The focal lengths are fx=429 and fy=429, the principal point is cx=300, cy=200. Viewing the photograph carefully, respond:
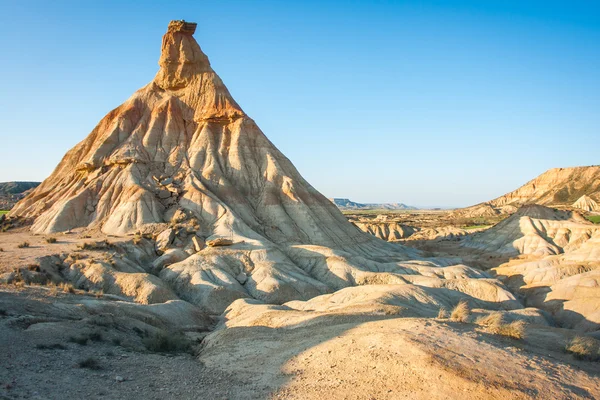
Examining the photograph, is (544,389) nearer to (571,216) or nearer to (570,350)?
(570,350)

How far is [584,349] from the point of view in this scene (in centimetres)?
1198

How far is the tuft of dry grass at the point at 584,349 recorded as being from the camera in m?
11.8

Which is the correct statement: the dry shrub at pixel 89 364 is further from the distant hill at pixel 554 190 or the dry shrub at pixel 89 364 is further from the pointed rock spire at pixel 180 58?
the distant hill at pixel 554 190

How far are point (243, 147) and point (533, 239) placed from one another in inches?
1538

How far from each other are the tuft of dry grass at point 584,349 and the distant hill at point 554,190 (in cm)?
12440

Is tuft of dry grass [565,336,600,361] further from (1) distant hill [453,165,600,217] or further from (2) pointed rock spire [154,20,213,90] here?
(1) distant hill [453,165,600,217]

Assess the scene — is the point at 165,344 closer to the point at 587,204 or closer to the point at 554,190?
the point at 587,204

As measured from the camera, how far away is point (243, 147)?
49156mm

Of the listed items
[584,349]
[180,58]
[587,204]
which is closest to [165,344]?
[584,349]

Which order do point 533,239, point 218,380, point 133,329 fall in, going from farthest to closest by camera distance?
point 533,239 → point 133,329 → point 218,380

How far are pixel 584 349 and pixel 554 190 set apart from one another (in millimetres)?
146595

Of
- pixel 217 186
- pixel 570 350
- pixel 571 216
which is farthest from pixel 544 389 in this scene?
pixel 571 216

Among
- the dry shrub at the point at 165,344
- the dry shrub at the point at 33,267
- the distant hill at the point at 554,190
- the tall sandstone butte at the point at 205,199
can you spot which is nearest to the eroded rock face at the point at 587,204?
the distant hill at the point at 554,190

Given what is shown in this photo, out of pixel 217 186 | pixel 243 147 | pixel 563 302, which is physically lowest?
pixel 563 302
